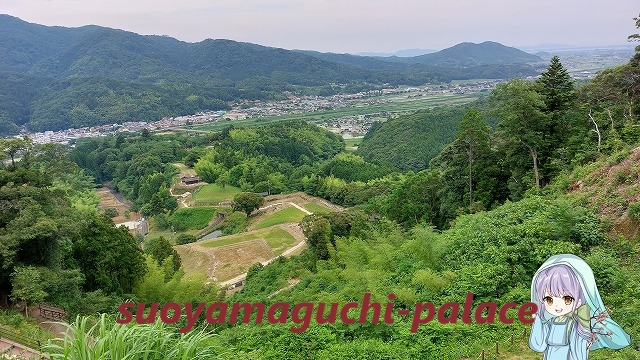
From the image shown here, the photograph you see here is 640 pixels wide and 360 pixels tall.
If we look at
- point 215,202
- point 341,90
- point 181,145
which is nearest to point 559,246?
point 215,202

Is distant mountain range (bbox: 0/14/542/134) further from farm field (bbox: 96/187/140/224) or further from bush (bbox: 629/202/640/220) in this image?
bush (bbox: 629/202/640/220)

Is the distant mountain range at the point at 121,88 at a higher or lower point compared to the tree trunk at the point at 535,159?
higher

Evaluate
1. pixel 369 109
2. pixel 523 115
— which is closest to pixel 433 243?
pixel 523 115

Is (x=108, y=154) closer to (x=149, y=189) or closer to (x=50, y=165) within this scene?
(x=149, y=189)

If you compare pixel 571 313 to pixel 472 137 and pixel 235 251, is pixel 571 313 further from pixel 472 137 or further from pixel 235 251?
pixel 235 251

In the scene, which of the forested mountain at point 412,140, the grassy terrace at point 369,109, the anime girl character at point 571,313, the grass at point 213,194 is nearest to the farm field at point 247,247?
the grass at point 213,194

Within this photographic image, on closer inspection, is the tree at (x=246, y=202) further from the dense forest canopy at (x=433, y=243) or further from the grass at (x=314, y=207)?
the dense forest canopy at (x=433, y=243)
